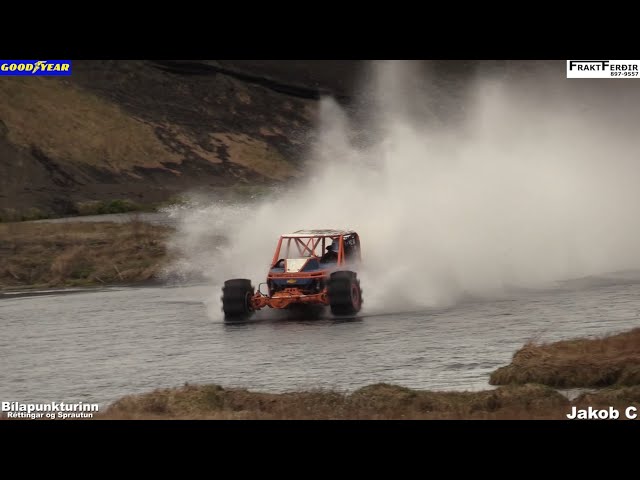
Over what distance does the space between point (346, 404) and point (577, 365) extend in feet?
18.3

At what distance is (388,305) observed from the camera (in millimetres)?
→ 34438

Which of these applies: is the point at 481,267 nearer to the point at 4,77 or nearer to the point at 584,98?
the point at 584,98

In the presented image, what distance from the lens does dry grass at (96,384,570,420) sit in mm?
18141

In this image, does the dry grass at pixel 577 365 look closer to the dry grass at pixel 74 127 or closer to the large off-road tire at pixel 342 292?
the large off-road tire at pixel 342 292

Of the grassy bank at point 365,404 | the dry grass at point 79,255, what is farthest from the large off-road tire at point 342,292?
the dry grass at point 79,255

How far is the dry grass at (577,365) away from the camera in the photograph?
21172 mm

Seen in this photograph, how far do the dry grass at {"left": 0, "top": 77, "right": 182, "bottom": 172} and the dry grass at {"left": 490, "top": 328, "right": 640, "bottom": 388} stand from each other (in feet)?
259

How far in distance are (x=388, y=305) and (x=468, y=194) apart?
1027 centimetres

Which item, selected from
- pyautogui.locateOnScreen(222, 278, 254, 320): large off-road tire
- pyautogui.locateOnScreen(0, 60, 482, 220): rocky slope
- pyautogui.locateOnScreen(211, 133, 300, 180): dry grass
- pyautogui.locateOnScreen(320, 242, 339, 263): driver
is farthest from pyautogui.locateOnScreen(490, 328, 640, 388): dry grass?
pyautogui.locateOnScreen(211, 133, 300, 180): dry grass

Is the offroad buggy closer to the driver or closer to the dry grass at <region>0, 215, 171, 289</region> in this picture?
the driver

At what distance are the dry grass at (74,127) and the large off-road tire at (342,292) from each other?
227 ft

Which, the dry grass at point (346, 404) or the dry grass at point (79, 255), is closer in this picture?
the dry grass at point (346, 404)

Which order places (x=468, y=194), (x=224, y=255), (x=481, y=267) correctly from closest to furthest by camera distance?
(x=481, y=267), (x=468, y=194), (x=224, y=255)

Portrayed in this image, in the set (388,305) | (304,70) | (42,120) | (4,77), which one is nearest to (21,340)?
(388,305)
